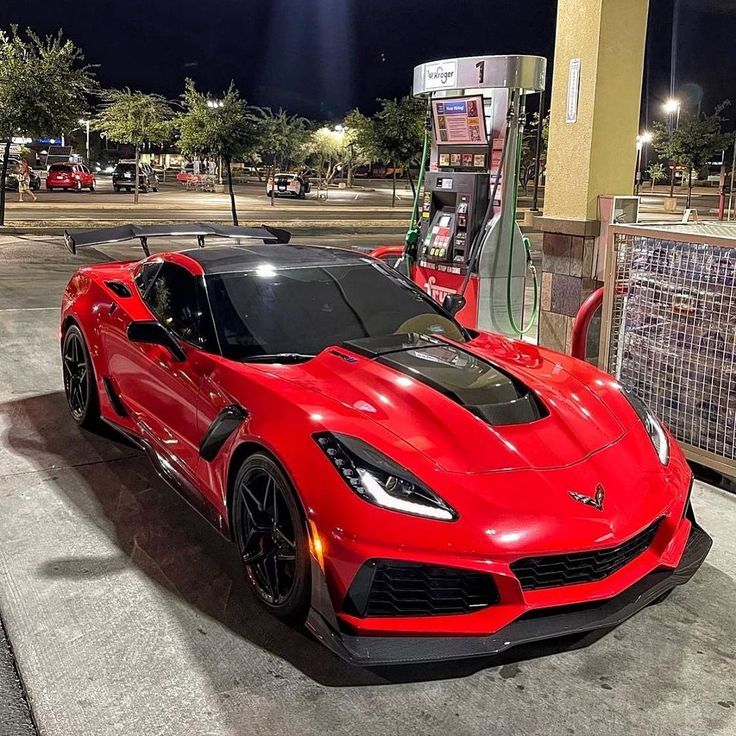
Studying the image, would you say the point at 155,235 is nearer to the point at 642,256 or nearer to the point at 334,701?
the point at 642,256

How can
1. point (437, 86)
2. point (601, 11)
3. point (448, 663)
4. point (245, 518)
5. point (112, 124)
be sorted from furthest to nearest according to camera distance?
point (112, 124)
point (437, 86)
point (601, 11)
point (245, 518)
point (448, 663)

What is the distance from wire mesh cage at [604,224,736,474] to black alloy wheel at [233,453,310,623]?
2.90 metres

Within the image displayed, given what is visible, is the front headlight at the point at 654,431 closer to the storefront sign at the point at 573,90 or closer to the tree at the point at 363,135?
the storefront sign at the point at 573,90

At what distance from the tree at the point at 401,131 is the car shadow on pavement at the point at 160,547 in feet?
69.3

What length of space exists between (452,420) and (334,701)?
1.10m

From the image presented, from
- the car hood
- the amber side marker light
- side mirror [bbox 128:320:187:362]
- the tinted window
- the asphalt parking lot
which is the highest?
the tinted window

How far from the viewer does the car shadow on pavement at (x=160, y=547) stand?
308cm

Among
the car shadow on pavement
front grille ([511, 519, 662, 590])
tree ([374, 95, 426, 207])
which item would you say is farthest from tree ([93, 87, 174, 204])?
front grille ([511, 519, 662, 590])

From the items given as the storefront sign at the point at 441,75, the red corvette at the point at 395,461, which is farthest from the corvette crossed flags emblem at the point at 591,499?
the storefront sign at the point at 441,75

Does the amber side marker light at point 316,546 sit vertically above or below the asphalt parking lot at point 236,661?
above

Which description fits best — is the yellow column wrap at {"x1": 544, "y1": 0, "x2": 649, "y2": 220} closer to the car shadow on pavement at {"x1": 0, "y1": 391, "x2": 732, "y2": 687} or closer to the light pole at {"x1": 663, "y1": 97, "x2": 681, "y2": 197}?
the car shadow on pavement at {"x1": 0, "y1": 391, "x2": 732, "y2": 687}

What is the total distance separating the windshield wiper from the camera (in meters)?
3.86

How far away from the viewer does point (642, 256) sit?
5.31 meters

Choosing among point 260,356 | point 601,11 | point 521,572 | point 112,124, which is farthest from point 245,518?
point 112,124
